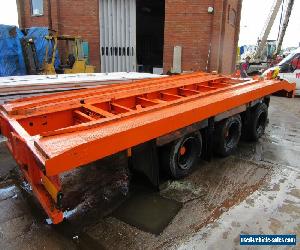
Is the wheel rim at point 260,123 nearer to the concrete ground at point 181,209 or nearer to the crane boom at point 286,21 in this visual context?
the concrete ground at point 181,209

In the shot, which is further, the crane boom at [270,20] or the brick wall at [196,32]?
the crane boom at [270,20]

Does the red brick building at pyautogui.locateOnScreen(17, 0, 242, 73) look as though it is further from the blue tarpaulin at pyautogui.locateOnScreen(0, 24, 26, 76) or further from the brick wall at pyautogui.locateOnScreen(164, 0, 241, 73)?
the blue tarpaulin at pyautogui.locateOnScreen(0, 24, 26, 76)

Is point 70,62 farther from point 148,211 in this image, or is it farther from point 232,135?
point 148,211

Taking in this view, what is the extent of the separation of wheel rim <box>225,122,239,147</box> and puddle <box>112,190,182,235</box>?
1.91m

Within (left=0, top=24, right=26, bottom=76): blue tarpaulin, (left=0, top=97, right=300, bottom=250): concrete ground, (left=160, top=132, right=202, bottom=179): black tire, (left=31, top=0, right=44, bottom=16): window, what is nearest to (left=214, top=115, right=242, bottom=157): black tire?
(left=0, top=97, right=300, bottom=250): concrete ground

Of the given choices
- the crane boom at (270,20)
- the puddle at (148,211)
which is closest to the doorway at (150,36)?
the crane boom at (270,20)

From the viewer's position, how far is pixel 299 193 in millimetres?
3574

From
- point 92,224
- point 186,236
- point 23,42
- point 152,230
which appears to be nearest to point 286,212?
point 186,236

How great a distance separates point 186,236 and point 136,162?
119cm

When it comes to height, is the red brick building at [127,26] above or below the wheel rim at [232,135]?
above

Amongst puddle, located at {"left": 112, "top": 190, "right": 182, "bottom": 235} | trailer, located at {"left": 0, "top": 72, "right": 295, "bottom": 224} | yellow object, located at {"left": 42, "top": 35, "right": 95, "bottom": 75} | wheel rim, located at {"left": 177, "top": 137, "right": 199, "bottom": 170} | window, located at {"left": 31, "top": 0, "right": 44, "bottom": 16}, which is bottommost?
puddle, located at {"left": 112, "top": 190, "right": 182, "bottom": 235}

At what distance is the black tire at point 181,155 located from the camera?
356 cm

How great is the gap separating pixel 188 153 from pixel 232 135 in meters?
1.28

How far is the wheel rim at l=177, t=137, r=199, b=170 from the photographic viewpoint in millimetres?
3877
